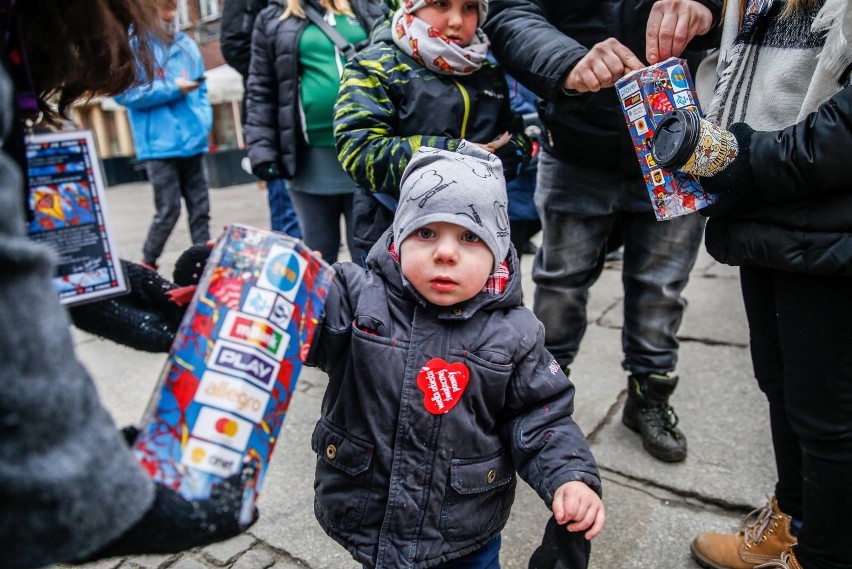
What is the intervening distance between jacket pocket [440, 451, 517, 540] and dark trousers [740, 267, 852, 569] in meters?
0.63

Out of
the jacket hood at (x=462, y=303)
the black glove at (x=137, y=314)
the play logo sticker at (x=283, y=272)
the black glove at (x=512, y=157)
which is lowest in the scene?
the black glove at (x=512, y=157)

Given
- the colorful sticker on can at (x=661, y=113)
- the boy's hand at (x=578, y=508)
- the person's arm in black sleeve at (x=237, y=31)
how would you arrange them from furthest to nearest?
1. the person's arm in black sleeve at (x=237, y=31)
2. the colorful sticker on can at (x=661, y=113)
3. the boy's hand at (x=578, y=508)

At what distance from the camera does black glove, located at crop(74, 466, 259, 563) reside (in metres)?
0.65

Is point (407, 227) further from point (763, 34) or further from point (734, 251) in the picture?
point (763, 34)

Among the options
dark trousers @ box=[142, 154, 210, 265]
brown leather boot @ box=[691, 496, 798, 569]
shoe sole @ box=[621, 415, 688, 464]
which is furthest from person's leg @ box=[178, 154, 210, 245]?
brown leather boot @ box=[691, 496, 798, 569]

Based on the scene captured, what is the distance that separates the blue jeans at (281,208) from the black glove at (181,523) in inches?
116

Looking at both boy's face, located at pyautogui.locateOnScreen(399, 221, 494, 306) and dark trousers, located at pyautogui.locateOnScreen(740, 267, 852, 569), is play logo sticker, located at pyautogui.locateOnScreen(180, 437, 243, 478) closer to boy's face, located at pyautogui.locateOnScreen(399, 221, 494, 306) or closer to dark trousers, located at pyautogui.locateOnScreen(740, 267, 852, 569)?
boy's face, located at pyautogui.locateOnScreen(399, 221, 494, 306)

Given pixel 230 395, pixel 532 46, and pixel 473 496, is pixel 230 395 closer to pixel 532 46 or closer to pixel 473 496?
pixel 473 496

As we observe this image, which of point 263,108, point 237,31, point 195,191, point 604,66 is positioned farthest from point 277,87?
point 195,191

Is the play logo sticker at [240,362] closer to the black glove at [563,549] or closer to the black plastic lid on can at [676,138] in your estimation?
the black glove at [563,549]

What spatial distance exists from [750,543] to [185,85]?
3894mm

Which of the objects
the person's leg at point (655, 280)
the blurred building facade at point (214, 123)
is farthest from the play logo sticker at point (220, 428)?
the blurred building facade at point (214, 123)

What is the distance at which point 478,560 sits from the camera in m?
1.38

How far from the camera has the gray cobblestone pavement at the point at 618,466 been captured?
178 centimetres
